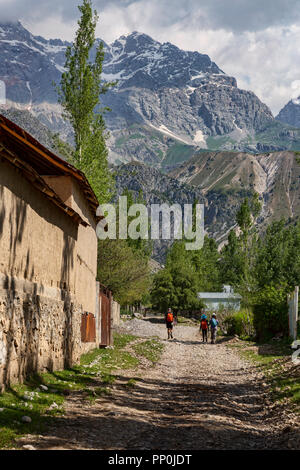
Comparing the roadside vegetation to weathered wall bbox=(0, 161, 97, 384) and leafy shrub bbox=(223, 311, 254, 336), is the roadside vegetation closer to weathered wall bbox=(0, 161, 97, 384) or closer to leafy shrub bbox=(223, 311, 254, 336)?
weathered wall bbox=(0, 161, 97, 384)

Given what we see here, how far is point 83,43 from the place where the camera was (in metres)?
28.7

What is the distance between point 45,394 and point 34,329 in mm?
2002

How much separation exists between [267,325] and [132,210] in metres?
25.8

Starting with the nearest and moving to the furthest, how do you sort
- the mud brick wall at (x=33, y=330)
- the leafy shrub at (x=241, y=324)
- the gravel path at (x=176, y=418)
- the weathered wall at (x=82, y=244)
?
the gravel path at (x=176, y=418) < the mud brick wall at (x=33, y=330) < the weathered wall at (x=82, y=244) < the leafy shrub at (x=241, y=324)

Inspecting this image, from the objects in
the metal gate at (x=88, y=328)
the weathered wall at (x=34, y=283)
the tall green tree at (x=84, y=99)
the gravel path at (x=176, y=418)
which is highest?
the tall green tree at (x=84, y=99)

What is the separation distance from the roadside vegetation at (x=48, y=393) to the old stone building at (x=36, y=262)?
1.28 ft

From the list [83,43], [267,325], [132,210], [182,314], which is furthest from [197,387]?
[182,314]

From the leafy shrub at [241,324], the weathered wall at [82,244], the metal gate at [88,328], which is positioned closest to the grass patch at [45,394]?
the metal gate at [88,328]

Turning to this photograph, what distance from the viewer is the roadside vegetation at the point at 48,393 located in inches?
296

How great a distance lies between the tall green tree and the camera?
92.1ft

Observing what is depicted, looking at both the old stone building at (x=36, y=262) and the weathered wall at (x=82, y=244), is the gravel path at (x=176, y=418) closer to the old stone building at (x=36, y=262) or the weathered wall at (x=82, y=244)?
the old stone building at (x=36, y=262)

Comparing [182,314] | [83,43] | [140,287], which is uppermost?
[83,43]

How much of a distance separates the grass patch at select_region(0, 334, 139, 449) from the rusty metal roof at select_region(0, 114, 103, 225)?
454 centimetres
